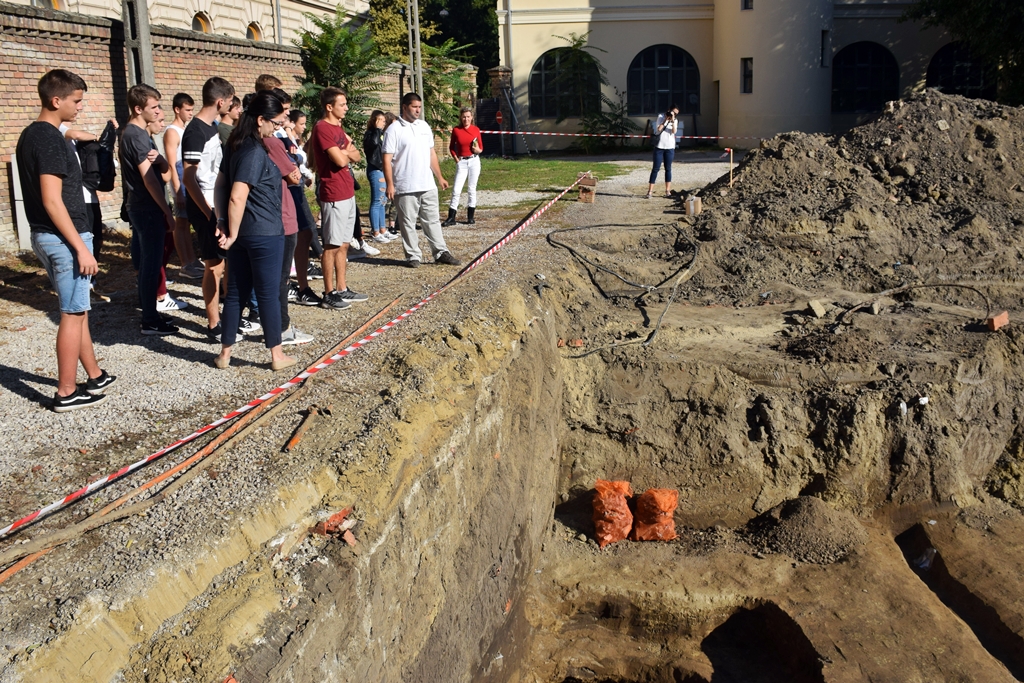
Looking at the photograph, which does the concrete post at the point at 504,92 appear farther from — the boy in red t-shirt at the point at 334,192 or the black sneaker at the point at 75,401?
the black sneaker at the point at 75,401

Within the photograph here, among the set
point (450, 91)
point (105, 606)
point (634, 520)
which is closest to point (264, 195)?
point (105, 606)

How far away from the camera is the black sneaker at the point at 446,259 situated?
346 inches

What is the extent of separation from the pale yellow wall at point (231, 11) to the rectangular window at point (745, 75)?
11755 mm

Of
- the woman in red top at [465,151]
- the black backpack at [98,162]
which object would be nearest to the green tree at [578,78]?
the woman in red top at [465,151]

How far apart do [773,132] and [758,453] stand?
1994cm

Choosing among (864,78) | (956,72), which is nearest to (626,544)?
(864,78)

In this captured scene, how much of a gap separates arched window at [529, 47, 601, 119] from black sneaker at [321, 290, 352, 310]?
2122cm

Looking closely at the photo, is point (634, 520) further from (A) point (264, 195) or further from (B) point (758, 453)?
(A) point (264, 195)

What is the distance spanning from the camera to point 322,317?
6.96 m

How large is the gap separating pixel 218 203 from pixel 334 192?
6.29 feet

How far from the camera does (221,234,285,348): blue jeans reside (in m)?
5.33

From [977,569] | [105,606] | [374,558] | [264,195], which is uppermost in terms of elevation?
[264,195]

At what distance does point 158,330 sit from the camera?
6.45m

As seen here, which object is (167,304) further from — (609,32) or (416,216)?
(609,32)
